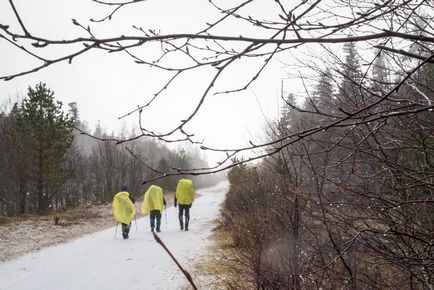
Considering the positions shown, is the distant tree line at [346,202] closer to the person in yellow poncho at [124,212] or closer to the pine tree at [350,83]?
the pine tree at [350,83]

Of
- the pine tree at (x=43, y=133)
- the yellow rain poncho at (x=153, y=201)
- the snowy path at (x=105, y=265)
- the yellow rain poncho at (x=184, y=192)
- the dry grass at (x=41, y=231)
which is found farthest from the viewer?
the pine tree at (x=43, y=133)

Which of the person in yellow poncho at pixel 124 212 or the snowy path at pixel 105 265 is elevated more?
the person in yellow poncho at pixel 124 212

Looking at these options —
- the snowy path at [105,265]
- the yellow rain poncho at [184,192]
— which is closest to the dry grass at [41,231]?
the snowy path at [105,265]

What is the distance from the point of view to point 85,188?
3612 cm

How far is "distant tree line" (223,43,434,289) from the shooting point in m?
2.40

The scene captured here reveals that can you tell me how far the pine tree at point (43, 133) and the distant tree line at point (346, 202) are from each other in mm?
19261

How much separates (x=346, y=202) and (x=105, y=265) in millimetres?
6589

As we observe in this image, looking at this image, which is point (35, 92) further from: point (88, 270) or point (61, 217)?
point (88, 270)

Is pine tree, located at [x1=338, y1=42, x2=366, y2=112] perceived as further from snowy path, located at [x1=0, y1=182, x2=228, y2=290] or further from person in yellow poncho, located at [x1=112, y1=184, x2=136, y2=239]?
person in yellow poncho, located at [x1=112, y1=184, x2=136, y2=239]

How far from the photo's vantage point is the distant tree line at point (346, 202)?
94.6 inches

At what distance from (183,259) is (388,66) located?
6902 mm

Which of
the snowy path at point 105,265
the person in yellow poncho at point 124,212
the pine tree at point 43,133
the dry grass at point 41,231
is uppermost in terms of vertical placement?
the pine tree at point 43,133

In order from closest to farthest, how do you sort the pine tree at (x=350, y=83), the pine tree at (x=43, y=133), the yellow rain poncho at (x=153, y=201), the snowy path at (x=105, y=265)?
the pine tree at (x=350, y=83) < the snowy path at (x=105, y=265) < the yellow rain poncho at (x=153, y=201) < the pine tree at (x=43, y=133)

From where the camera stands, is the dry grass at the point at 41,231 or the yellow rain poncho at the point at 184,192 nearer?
the dry grass at the point at 41,231
